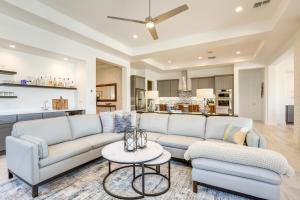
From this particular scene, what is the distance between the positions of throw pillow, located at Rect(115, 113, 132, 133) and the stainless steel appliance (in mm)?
5466

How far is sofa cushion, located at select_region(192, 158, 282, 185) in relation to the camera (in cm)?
171

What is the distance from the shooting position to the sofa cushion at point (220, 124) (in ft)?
9.55

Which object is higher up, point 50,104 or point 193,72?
point 193,72

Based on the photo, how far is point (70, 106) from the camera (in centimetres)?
504

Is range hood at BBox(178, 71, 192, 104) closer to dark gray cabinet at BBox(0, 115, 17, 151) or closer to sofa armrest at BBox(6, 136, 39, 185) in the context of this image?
dark gray cabinet at BBox(0, 115, 17, 151)

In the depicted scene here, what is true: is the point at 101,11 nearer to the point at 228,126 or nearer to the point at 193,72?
the point at 228,126

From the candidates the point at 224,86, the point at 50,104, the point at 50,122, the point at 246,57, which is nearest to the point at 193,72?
the point at 224,86

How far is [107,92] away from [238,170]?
665 cm

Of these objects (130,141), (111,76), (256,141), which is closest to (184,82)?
(111,76)

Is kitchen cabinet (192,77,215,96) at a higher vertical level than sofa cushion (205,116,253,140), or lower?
higher

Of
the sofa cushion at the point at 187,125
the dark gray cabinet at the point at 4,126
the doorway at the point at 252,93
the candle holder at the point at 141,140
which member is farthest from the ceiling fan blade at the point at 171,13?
the doorway at the point at 252,93

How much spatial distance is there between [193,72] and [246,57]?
2.67 metres

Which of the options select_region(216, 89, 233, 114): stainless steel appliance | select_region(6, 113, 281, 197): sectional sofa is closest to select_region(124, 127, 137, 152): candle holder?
select_region(6, 113, 281, 197): sectional sofa

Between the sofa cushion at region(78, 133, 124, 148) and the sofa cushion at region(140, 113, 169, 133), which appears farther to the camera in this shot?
the sofa cushion at region(140, 113, 169, 133)
